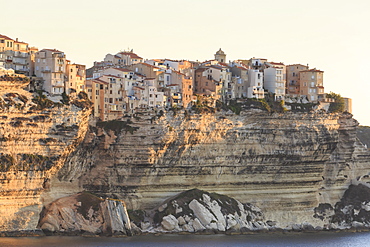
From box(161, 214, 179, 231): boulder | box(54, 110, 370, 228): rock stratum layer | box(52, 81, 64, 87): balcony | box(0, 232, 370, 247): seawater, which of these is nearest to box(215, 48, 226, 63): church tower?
box(54, 110, 370, 228): rock stratum layer

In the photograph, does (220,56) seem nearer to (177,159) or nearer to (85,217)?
(177,159)

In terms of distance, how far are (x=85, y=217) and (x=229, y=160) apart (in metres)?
13.2

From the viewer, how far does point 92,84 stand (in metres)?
71.9

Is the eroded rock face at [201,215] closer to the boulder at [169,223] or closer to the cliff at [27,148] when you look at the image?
the boulder at [169,223]

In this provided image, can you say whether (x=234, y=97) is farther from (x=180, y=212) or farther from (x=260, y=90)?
(x=180, y=212)

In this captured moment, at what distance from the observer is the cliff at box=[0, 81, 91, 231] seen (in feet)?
210

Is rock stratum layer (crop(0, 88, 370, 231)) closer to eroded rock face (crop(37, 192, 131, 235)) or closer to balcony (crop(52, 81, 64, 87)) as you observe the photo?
eroded rock face (crop(37, 192, 131, 235))

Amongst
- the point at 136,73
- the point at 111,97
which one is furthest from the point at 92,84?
the point at 136,73

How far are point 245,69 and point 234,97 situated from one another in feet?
13.9

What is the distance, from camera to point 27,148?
2564 inches

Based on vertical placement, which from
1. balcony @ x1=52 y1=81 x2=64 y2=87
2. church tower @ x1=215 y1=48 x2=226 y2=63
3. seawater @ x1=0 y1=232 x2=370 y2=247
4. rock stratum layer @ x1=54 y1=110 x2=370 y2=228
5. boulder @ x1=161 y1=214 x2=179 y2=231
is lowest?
seawater @ x1=0 y1=232 x2=370 y2=247

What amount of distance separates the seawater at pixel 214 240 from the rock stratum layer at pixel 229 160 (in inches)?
153

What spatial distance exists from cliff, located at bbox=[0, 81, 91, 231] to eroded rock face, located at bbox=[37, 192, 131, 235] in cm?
84

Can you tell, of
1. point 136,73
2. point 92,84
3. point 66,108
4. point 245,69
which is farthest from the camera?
point 245,69
